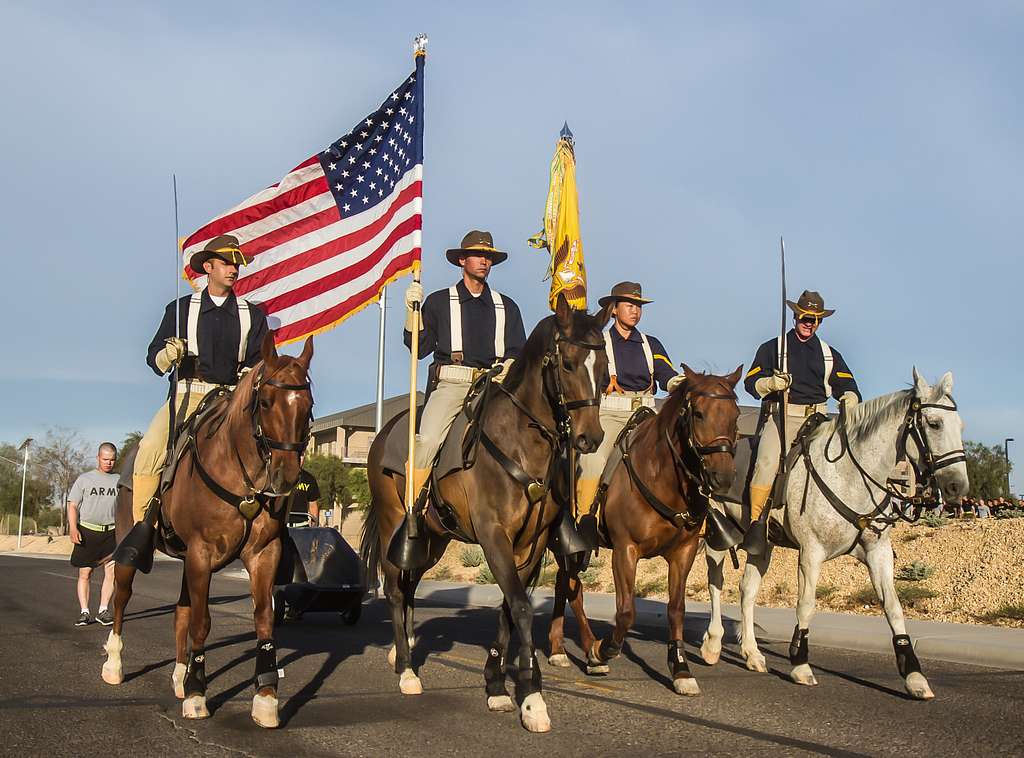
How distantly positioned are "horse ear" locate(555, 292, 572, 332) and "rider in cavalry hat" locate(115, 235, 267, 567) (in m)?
2.80

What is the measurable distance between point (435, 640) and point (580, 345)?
240 inches

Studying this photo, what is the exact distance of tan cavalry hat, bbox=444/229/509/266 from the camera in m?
9.84

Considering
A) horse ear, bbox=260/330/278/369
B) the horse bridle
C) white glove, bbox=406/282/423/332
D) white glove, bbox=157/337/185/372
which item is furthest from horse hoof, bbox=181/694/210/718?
the horse bridle

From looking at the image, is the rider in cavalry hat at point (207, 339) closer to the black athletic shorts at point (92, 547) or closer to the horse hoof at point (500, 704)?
the horse hoof at point (500, 704)

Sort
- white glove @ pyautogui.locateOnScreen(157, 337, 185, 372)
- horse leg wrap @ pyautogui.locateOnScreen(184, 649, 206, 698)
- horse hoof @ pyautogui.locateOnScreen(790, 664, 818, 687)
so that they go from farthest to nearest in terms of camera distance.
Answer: horse hoof @ pyautogui.locateOnScreen(790, 664, 818, 687)
white glove @ pyautogui.locateOnScreen(157, 337, 185, 372)
horse leg wrap @ pyautogui.locateOnScreen(184, 649, 206, 698)

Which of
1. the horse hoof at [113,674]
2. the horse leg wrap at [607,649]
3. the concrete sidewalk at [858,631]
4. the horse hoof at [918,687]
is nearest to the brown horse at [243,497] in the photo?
the horse hoof at [113,674]

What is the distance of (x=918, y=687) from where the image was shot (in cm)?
841

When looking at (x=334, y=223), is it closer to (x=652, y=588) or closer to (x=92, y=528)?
(x=92, y=528)

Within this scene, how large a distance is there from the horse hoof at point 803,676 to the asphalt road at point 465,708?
0.14 metres

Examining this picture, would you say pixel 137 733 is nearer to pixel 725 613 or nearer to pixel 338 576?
pixel 338 576

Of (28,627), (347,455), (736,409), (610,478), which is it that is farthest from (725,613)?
(347,455)

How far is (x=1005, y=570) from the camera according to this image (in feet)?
54.6

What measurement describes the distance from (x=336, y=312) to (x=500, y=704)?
5076 mm

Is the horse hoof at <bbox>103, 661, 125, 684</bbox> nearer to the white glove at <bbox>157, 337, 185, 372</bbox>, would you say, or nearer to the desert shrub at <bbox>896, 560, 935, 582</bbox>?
the white glove at <bbox>157, 337, 185, 372</bbox>
